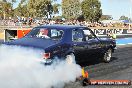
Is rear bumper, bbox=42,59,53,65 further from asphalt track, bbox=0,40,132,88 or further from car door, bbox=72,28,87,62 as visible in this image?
car door, bbox=72,28,87,62

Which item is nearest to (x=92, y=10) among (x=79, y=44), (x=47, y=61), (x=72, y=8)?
(x=72, y=8)

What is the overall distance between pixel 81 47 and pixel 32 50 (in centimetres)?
245

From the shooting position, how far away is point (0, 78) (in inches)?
272

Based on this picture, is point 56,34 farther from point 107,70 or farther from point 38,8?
point 38,8

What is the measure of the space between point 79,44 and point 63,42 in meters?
0.94

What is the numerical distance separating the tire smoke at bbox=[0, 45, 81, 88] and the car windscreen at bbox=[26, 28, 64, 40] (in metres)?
1.24

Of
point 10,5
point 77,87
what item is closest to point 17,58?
point 77,87

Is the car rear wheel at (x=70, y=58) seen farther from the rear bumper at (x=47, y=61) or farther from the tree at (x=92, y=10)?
the tree at (x=92, y=10)

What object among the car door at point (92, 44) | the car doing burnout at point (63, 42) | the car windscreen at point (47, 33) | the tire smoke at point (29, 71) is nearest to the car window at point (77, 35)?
the car doing burnout at point (63, 42)

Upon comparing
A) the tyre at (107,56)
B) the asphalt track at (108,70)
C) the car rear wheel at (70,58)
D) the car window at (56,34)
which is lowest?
the asphalt track at (108,70)

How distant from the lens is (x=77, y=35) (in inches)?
439

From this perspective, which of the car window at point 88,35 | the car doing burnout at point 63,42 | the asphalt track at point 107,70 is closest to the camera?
the car doing burnout at point 63,42

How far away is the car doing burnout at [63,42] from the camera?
Result: 31.2 ft

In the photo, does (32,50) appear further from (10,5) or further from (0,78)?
(10,5)
